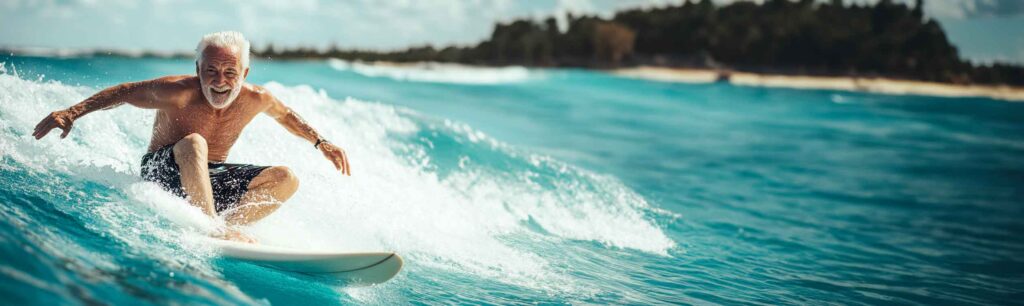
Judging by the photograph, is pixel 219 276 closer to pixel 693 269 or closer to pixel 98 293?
pixel 98 293

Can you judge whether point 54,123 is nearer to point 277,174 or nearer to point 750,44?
point 277,174

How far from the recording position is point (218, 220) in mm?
3742

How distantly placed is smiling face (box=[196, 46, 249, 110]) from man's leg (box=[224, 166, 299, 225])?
467 millimetres

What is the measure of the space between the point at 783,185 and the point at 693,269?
6513mm

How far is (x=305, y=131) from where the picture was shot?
13.9 feet

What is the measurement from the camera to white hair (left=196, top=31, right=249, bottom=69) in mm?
3500

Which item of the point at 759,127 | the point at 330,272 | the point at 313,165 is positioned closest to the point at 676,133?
the point at 759,127

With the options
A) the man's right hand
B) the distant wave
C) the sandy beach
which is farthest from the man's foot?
the sandy beach

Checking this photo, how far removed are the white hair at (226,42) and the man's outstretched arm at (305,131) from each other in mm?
518

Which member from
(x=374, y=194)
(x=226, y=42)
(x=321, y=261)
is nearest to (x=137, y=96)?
(x=226, y=42)

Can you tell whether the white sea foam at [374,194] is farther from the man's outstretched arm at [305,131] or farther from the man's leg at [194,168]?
the man's outstretched arm at [305,131]

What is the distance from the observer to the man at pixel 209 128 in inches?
139

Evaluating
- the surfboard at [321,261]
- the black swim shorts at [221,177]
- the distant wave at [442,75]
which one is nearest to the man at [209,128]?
the black swim shorts at [221,177]

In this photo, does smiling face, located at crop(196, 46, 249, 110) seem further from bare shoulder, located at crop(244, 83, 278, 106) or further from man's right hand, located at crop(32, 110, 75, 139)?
man's right hand, located at crop(32, 110, 75, 139)
